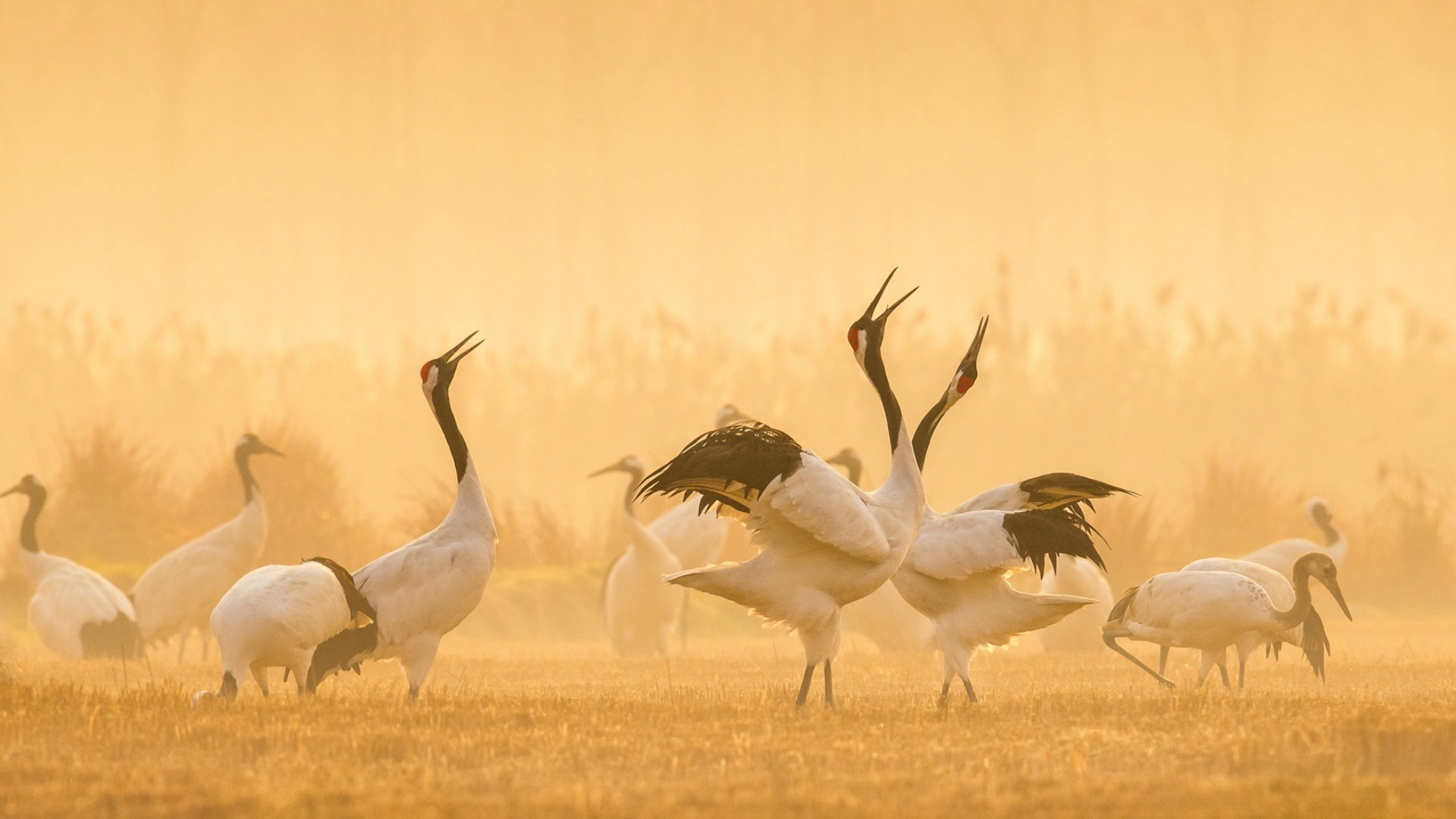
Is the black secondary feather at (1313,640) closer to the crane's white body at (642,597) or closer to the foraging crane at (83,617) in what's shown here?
the crane's white body at (642,597)

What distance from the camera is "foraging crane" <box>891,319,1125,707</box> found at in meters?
11.9

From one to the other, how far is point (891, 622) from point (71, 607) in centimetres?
995

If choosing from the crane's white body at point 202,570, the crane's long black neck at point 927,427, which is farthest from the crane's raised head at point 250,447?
the crane's long black neck at point 927,427

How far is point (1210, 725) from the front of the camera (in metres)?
9.80

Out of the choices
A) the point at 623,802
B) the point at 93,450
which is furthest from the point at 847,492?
the point at 93,450

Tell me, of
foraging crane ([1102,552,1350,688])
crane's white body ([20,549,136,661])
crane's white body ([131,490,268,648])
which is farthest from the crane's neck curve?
foraging crane ([1102,552,1350,688])

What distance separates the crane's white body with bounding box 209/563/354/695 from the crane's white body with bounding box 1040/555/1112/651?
8747 millimetres

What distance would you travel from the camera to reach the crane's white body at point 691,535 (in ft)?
72.5

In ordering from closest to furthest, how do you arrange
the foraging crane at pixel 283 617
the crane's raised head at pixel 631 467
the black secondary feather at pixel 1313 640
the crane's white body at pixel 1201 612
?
the foraging crane at pixel 283 617, the crane's white body at pixel 1201 612, the black secondary feather at pixel 1313 640, the crane's raised head at pixel 631 467

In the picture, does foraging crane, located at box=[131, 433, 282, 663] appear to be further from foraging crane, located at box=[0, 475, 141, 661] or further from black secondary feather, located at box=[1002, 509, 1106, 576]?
black secondary feather, located at box=[1002, 509, 1106, 576]

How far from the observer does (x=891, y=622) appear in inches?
822

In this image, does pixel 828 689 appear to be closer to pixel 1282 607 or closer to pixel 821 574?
pixel 821 574

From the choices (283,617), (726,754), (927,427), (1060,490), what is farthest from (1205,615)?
(283,617)

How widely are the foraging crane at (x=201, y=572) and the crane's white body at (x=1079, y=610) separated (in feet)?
30.3
